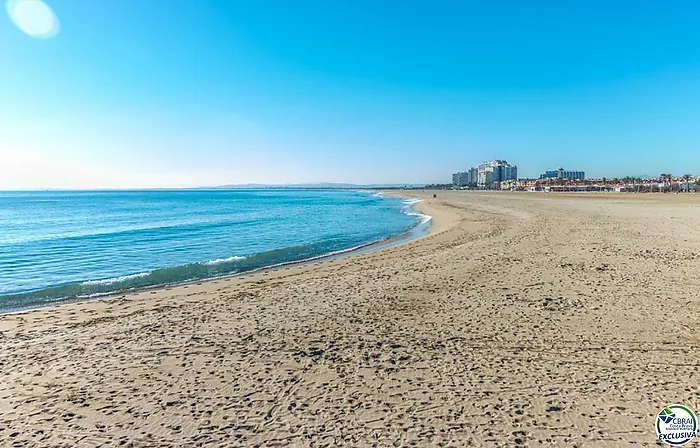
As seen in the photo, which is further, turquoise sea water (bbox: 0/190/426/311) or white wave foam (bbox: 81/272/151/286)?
white wave foam (bbox: 81/272/151/286)

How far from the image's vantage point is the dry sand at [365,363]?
4.39 m

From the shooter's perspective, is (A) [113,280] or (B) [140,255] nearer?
(A) [113,280]

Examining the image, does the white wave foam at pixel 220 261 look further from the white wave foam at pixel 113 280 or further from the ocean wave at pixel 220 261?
the white wave foam at pixel 113 280

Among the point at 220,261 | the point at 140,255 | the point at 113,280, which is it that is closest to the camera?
the point at 113,280

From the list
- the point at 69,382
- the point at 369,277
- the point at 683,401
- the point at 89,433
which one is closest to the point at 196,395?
the point at 89,433

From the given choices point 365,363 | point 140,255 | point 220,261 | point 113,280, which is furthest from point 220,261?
point 365,363

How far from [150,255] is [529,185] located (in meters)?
186

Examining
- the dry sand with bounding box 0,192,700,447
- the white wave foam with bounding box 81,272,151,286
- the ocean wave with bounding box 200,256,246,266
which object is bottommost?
the white wave foam with bounding box 81,272,151,286

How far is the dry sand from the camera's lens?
4.39 metres

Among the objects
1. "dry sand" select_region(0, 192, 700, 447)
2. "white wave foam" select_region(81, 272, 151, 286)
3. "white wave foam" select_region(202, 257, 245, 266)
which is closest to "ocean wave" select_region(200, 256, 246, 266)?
"white wave foam" select_region(202, 257, 245, 266)

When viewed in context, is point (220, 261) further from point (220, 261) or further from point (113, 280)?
point (113, 280)

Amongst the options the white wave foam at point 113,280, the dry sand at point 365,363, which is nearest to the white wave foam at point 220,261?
the white wave foam at point 113,280

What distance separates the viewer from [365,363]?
19.7 feet

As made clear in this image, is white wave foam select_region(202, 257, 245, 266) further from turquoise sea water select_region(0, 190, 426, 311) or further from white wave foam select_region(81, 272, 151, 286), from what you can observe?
white wave foam select_region(81, 272, 151, 286)
